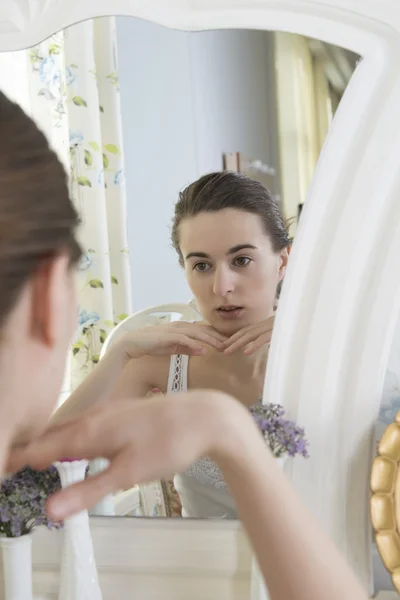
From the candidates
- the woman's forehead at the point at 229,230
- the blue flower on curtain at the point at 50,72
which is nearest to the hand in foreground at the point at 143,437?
the woman's forehead at the point at 229,230

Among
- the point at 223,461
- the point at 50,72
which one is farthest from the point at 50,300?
the point at 50,72

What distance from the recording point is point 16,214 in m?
0.34

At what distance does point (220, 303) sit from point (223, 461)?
1.79ft

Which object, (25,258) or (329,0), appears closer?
(25,258)

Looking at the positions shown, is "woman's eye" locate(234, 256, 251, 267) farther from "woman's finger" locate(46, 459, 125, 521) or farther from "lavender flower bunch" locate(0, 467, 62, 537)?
"woman's finger" locate(46, 459, 125, 521)

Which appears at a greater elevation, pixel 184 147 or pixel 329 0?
pixel 329 0

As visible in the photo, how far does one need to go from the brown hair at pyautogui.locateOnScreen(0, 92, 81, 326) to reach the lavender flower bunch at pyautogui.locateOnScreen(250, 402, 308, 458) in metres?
0.58

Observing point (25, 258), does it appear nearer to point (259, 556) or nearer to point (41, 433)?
point (41, 433)

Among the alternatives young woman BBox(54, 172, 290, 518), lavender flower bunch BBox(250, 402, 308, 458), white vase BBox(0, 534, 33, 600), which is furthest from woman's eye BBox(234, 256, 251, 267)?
white vase BBox(0, 534, 33, 600)

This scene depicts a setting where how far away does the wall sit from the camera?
102 cm

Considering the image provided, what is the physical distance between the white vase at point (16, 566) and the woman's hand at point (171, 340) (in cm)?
30

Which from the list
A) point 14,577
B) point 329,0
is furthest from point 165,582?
point 329,0

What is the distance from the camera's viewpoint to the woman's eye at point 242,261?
3.27ft

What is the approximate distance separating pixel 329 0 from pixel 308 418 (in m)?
0.57
